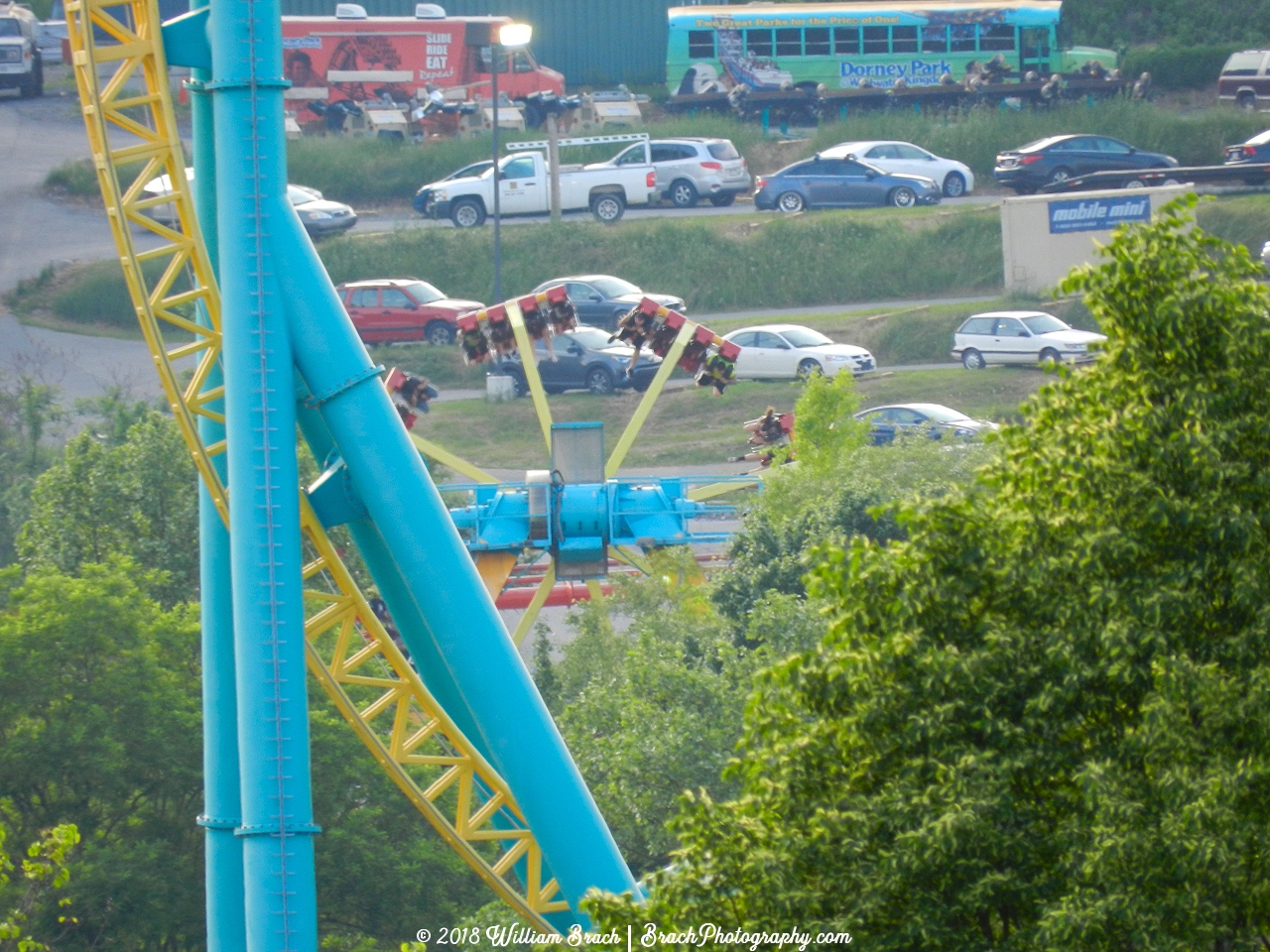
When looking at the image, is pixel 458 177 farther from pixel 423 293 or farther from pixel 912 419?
pixel 912 419

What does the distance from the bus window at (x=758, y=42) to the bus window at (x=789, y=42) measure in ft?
0.92

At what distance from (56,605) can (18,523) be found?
13.0 metres

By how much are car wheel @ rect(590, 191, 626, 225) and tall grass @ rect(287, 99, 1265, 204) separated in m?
5.40

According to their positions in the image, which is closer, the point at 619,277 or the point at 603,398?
the point at 603,398

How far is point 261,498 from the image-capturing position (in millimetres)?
9258

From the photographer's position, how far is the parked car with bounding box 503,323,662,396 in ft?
122

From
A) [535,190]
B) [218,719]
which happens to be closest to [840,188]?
[535,190]

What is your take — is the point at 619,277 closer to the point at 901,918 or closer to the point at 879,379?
the point at 879,379

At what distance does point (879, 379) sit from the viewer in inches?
1442

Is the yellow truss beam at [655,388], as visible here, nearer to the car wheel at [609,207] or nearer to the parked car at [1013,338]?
the parked car at [1013,338]

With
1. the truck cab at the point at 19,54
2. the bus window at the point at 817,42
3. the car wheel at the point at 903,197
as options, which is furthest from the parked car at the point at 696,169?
the truck cab at the point at 19,54

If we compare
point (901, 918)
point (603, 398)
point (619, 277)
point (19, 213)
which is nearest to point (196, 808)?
point (901, 918)

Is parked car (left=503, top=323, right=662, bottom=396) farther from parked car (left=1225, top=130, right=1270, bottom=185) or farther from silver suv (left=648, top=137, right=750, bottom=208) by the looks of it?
parked car (left=1225, top=130, right=1270, bottom=185)

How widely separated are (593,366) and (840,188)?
12913 millimetres
